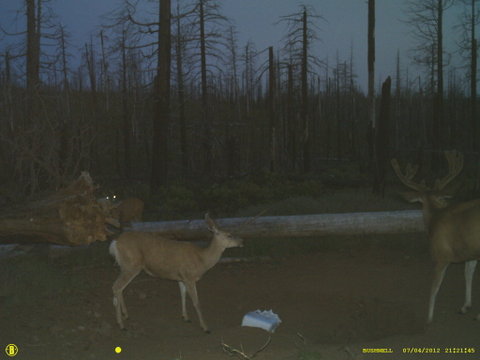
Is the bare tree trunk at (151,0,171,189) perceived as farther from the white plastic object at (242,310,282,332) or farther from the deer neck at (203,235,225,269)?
the white plastic object at (242,310,282,332)

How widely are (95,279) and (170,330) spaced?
2.77m

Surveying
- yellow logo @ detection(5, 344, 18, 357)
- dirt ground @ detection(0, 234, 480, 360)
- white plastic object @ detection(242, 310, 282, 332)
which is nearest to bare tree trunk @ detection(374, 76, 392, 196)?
dirt ground @ detection(0, 234, 480, 360)

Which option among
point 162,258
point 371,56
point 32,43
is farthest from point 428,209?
point 32,43

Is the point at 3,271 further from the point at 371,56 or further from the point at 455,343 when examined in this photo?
the point at 371,56

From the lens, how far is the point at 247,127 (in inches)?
1316

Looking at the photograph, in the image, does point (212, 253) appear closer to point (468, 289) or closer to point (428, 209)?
point (428, 209)

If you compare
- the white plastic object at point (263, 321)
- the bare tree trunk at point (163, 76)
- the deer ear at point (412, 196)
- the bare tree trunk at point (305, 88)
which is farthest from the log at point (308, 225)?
the bare tree trunk at point (305, 88)

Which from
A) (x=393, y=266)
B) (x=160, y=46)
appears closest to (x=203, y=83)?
(x=160, y=46)

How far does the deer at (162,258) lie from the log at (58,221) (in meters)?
0.54

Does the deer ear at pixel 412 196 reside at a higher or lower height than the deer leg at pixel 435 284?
higher

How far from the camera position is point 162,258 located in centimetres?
713

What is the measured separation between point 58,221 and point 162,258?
1.56 meters

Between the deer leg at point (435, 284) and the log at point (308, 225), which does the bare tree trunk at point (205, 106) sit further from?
the deer leg at point (435, 284)

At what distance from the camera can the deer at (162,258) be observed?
7039 mm
